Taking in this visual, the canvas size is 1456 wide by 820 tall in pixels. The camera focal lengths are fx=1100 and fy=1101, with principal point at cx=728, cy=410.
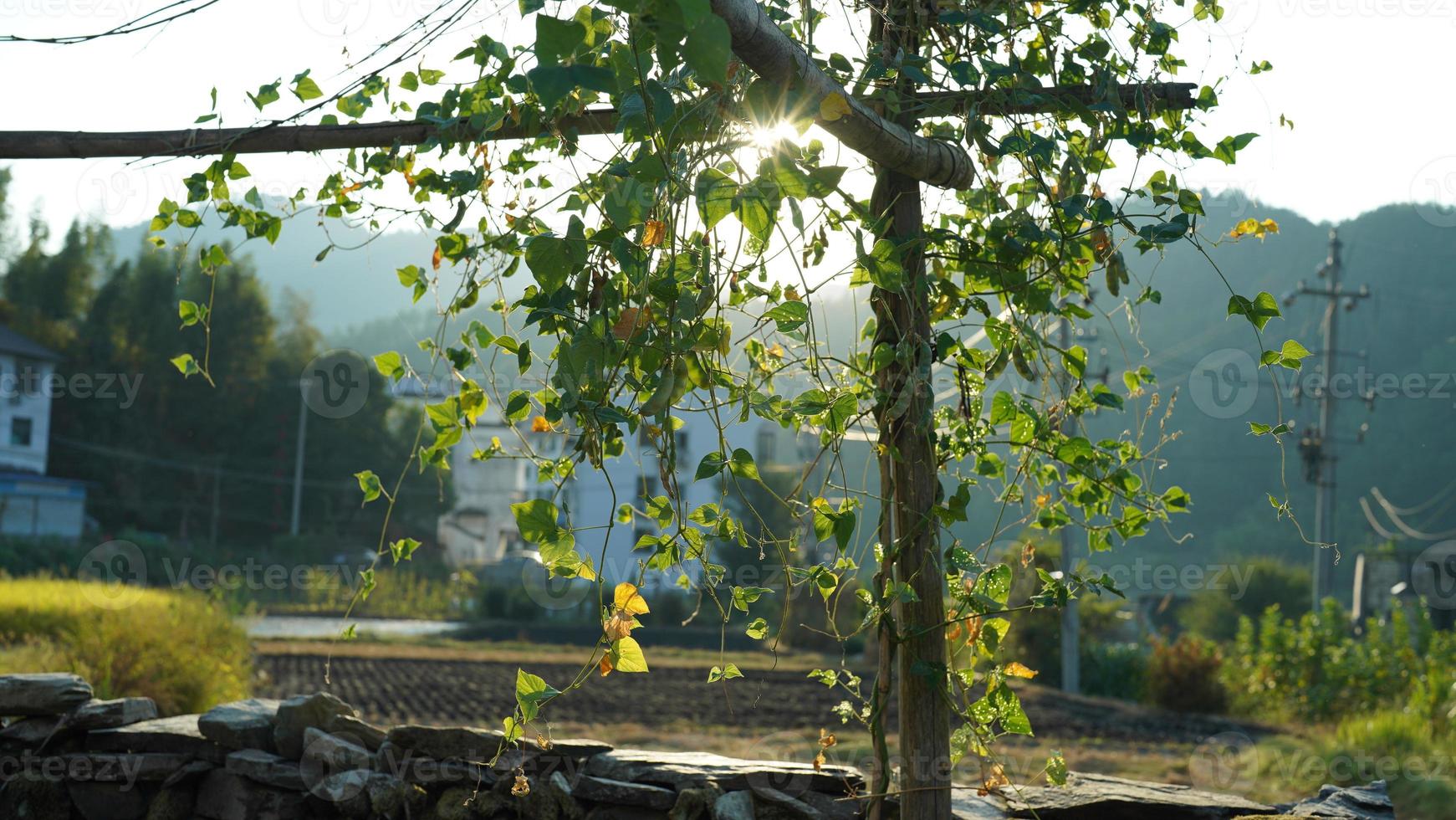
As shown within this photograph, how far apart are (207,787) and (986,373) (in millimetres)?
2568

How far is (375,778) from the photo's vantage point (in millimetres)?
2887

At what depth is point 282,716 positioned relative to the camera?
10.4ft

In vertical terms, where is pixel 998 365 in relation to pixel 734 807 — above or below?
above

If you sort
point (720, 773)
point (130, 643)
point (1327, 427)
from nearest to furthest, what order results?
point (720, 773)
point (130, 643)
point (1327, 427)

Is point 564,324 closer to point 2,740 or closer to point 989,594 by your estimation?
point 989,594

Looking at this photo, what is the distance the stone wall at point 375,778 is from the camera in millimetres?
2611

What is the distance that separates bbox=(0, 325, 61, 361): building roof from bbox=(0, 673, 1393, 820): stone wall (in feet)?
95.5

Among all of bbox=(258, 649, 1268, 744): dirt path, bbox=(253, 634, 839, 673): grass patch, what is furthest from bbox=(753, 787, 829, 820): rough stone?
bbox=(253, 634, 839, 673): grass patch

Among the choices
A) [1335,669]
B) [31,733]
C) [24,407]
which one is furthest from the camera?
[24,407]

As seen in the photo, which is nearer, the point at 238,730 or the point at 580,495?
the point at 238,730

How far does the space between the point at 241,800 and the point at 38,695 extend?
2.73ft

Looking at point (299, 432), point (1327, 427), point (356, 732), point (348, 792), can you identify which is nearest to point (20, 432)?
point (299, 432)

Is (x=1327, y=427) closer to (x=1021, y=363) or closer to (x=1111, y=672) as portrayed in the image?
(x=1111, y=672)

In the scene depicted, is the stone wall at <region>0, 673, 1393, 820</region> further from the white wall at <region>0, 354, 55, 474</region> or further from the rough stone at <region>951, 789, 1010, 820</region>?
the white wall at <region>0, 354, 55, 474</region>
